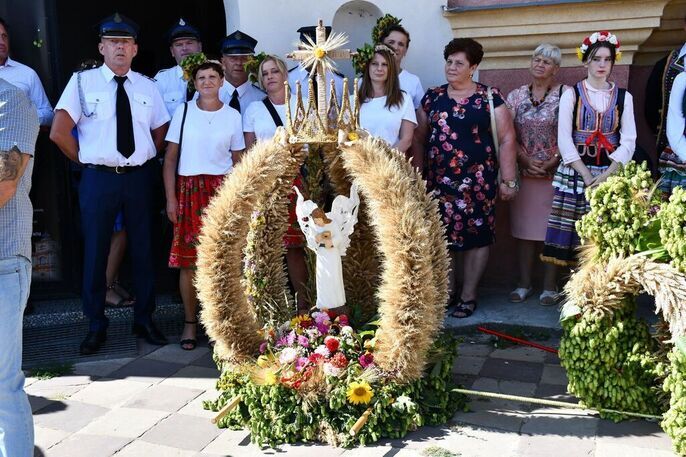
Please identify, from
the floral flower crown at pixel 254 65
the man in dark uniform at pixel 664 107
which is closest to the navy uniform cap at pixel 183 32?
the floral flower crown at pixel 254 65

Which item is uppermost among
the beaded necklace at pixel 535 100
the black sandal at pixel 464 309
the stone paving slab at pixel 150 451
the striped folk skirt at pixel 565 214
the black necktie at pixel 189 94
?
the black necktie at pixel 189 94

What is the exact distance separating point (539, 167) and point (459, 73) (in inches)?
35.9

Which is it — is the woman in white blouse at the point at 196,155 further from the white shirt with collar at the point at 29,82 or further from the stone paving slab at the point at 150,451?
the stone paving slab at the point at 150,451

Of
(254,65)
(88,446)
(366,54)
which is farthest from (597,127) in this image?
(88,446)

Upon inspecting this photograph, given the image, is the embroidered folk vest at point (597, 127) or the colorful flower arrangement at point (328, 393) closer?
the colorful flower arrangement at point (328, 393)

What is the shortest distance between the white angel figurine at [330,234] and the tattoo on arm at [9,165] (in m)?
1.52

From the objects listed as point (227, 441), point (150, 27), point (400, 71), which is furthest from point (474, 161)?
point (150, 27)

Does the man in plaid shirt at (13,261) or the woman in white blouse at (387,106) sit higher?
the woman in white blouse at (387,106)

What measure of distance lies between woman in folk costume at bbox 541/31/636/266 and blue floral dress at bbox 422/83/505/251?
50 cm

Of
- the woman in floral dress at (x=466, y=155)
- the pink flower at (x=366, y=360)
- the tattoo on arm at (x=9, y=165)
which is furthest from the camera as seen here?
the woman in floral dress at (x=466, y=155)

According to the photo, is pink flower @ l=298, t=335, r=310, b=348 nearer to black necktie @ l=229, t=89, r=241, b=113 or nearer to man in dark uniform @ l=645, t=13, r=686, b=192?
black necktie @ l=229, t=89, r=241, b=113

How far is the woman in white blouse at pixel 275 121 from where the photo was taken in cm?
539

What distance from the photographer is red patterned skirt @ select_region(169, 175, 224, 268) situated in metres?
5.31

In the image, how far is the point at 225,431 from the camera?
13.3 ft
